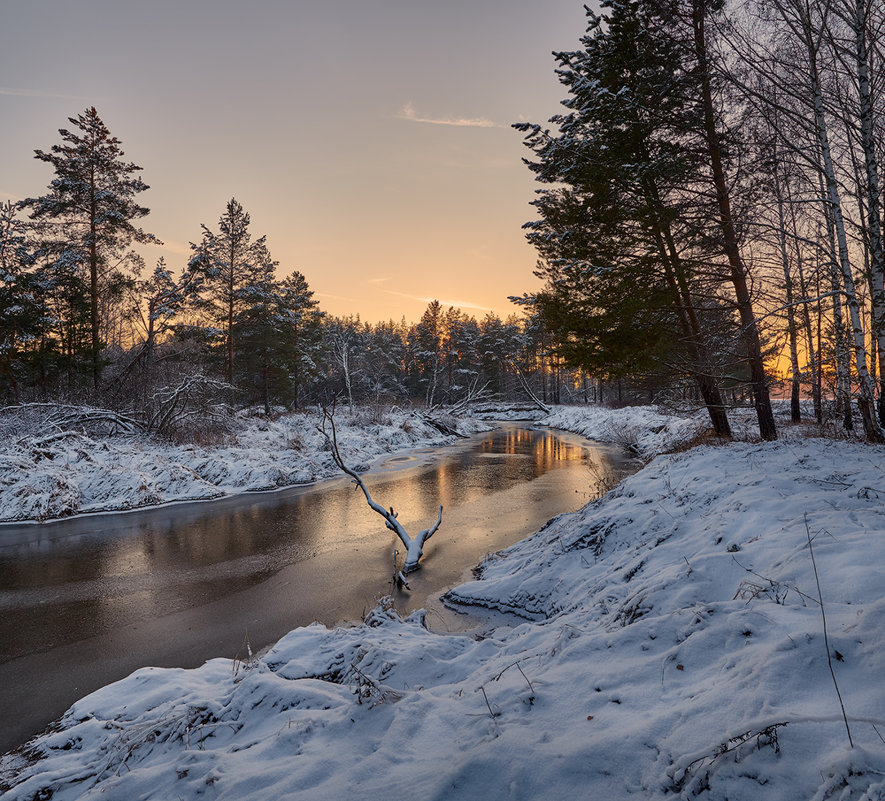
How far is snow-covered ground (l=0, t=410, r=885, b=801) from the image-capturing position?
1.98m

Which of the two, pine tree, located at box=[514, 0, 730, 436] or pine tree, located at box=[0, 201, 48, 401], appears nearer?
pine tree, located at box=[514, 0, 730, 436]

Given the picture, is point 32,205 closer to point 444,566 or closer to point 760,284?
point 444,566

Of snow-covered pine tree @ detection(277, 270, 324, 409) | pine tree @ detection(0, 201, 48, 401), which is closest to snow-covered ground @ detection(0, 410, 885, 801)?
pine tree @ detection(0, 201, 48, 401)

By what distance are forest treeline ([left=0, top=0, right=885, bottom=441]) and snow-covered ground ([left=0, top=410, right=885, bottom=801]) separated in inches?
201

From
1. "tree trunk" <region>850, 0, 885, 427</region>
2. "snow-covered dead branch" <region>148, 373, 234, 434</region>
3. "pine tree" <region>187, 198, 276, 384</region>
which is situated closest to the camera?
"tree trunk" <region>850, 0, 885, 427</region>

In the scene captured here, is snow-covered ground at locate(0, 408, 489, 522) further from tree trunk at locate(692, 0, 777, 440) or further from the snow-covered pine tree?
tree trunk at locate(692, 0, 777, 440)

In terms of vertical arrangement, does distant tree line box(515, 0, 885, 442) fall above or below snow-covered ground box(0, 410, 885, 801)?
above

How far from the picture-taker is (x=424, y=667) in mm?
3863

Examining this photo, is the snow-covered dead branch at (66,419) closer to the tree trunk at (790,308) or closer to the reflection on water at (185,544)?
the reflection on water at (185,544)

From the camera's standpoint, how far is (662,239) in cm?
1123

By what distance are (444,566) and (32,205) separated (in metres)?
24.1

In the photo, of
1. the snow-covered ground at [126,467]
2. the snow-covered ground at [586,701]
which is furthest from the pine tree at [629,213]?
the snow-covered ground at [126,467]

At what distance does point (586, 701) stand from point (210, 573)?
24.7 feet

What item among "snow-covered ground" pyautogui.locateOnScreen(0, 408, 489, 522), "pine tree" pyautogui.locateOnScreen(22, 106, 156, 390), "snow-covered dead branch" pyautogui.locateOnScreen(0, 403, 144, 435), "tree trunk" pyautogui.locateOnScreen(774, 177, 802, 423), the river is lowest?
the river
